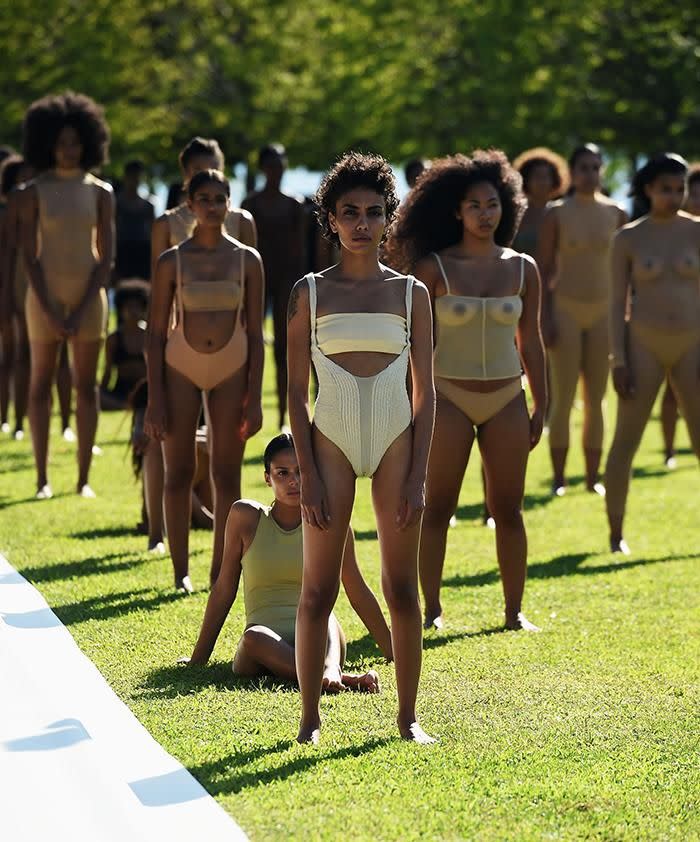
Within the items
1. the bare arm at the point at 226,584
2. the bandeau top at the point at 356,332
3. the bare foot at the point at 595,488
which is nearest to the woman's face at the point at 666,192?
the bare foot at the point at 595,488

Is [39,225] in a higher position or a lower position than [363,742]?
higher

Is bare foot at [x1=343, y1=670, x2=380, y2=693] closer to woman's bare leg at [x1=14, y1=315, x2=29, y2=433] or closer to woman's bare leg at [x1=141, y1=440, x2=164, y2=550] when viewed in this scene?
woman's bare leg at [x1=141, y1=440, x2=164, y2=550]

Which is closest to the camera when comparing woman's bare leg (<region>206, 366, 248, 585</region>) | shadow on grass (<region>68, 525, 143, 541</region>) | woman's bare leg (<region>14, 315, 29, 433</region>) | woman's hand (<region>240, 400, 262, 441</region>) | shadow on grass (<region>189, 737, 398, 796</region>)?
shadow on grass (<region>189, 737, 398, 796</region>)

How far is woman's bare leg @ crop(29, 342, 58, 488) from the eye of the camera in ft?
42.4

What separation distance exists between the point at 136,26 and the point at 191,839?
35747 millimetres

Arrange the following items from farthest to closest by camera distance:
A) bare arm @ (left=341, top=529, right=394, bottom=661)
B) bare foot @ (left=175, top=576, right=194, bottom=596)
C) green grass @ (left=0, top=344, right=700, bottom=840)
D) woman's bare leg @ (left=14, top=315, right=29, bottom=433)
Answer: woman's bare leg @ (left=14, top=315, right=29, bottom=433) → bare foot @ (left=175, top=576, right=194, bottom=596) → bare arm @ (left=341, top=529, right=394, bottom=661) → green grass @ (left=0, top=344, right=700, bottom=840)

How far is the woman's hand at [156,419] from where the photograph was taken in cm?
950

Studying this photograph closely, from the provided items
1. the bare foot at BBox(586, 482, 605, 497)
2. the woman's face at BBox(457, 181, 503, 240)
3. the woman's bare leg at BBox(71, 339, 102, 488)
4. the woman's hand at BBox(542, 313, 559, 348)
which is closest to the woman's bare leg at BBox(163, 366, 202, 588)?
the woman's face at BBox(457, 181, 503, 240)

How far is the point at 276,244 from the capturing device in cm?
1670

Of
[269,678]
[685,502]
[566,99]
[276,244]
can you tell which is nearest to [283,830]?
Answer: [269,678]

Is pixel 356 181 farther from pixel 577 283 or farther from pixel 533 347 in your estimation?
pixel 577 283

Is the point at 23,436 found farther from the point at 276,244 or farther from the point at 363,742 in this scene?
the point at 363,742

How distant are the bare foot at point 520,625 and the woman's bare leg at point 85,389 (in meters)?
4.66

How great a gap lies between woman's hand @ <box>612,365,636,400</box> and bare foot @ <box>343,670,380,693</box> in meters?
4.18
